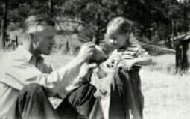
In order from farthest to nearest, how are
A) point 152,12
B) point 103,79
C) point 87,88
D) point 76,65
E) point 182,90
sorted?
point 152,12 → point 182,90 → point 103,79 → point 87,88 → point 76,65

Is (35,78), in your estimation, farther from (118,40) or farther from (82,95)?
(118,40)

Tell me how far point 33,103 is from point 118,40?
171 cm

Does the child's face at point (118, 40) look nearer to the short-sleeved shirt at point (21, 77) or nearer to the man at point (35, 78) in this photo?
the man at point (35, 78)

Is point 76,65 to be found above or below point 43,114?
above

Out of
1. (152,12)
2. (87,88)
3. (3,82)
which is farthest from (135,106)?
(152,12)

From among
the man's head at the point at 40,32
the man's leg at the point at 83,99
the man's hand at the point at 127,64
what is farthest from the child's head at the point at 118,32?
the man's head at the point at 40,32

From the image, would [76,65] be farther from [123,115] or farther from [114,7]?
[114,7]

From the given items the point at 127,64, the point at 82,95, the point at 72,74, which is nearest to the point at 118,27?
the point at 127,64

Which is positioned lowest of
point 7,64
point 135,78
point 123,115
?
point 123,115

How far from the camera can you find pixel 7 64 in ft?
7.89

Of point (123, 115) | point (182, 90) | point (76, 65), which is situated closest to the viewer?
point (76, 65)

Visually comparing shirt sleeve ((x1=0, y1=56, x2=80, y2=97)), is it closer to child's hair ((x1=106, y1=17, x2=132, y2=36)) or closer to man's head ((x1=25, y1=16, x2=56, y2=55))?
man's head ((x1=25, y1=16, x2=56, y2=55))

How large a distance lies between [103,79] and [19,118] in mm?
1258

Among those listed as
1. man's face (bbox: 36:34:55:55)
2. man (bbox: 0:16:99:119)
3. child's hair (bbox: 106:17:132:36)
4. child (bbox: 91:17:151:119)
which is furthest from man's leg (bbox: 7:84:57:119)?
child's hair (bbox: 106:17:132:36)
